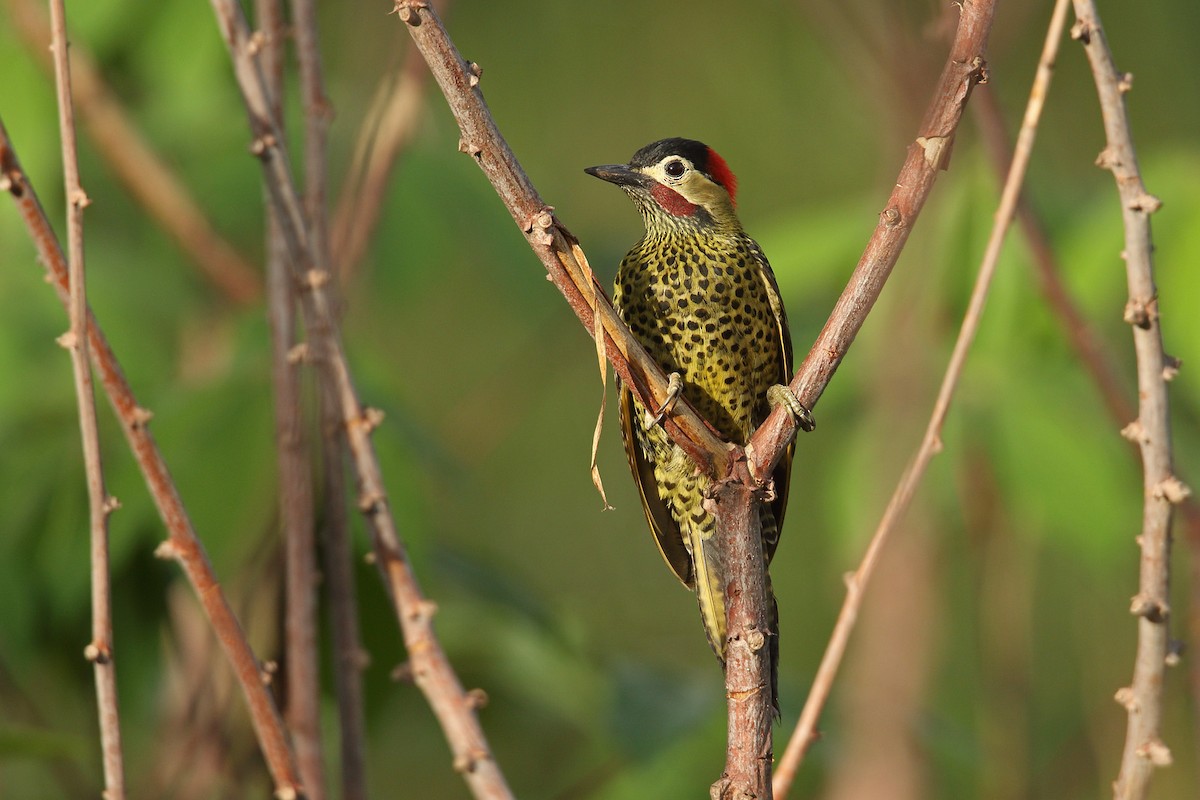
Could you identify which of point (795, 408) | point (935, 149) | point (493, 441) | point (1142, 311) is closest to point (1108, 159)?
point (1142, 311)

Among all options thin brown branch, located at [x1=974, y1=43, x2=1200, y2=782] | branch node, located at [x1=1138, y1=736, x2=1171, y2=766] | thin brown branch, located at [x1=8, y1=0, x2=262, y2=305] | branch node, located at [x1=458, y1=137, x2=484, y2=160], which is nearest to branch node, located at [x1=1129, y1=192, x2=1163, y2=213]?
thin brown branch, located at [x1=974, y1=43, x2=1200, y2=782]

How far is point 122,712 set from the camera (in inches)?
122

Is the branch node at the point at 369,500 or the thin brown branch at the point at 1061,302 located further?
the thin brown branch at the point at 1061,302

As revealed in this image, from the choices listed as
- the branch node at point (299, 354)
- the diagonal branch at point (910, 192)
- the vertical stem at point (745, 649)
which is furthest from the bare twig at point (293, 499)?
the diagonal branch at point (910, 192)

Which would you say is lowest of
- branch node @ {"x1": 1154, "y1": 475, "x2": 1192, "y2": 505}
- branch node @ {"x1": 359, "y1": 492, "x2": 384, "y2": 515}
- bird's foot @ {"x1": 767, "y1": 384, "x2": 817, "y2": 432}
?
branch node @ {"x1": 1154, "y1": 475, "x2": 1192, "y2": 505}

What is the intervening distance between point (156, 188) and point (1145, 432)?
2684 millimetres

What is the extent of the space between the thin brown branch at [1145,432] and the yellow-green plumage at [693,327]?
1.19 metres

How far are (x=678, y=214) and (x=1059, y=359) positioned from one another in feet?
3.28

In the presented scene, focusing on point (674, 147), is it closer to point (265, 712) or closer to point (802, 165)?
point (265, 712)

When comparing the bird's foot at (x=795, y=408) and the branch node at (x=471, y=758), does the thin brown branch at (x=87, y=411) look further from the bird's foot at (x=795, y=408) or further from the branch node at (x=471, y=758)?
the bird's foot at (x=795, y=408)

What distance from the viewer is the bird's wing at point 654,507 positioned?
292cm

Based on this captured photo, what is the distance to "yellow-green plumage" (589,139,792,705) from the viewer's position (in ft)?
9.82

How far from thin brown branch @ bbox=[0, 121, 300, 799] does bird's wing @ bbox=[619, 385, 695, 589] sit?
1155 millimetres

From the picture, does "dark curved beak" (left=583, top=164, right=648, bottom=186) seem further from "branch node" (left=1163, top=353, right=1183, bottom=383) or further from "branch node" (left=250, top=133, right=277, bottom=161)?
"branch node" (left=1163, top=353, right=1183, bottom=383)
